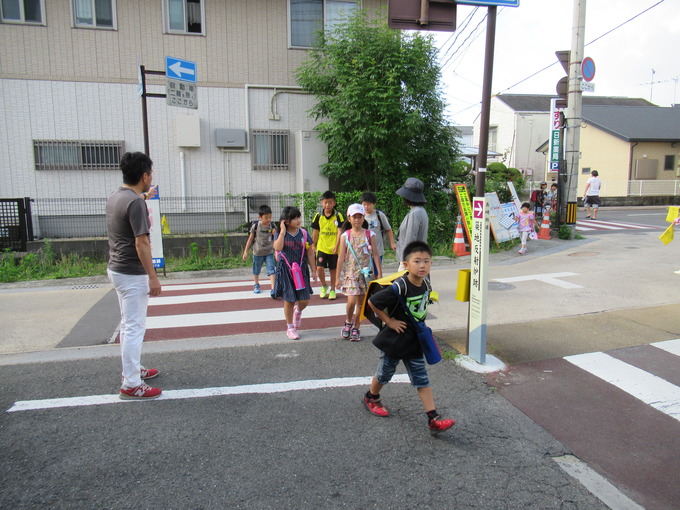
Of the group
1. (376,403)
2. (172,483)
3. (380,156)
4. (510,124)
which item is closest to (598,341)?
(376,403)

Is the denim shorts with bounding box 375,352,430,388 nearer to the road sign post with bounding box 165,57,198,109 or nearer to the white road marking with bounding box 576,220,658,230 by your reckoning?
the road sign post with bounding box 165,57,198,109

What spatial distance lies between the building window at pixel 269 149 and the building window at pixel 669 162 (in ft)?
87.0

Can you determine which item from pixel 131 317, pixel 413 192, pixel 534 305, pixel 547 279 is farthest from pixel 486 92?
pixel 547 279

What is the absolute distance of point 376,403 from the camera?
4.01 m

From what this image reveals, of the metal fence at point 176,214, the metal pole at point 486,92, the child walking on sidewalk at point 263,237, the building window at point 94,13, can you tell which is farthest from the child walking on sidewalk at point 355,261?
the building window at point 94,13

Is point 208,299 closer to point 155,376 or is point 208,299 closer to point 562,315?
point 155,376

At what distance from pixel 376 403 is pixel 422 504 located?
1.19 m

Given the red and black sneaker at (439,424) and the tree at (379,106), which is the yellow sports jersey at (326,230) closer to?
the red and black sneaker at (439,424)

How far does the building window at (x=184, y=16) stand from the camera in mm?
13703

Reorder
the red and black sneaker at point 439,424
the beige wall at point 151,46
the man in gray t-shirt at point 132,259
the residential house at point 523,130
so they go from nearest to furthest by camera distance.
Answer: the red and black sneaker at point 439,424 < the man in gray t-shirt at point 132,259 < the beige wall at point 151,46 < the residential house at point 523,130

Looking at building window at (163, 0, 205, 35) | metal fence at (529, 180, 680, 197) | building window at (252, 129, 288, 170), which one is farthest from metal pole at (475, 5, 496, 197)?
metal fence at (529, 180, 680, 197)

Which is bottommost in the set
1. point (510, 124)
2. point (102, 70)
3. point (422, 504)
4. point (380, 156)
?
point (422, 504)

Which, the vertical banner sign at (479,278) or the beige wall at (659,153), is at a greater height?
the beige wall at (659,153)

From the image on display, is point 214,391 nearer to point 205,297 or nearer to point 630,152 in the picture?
point 205,297
